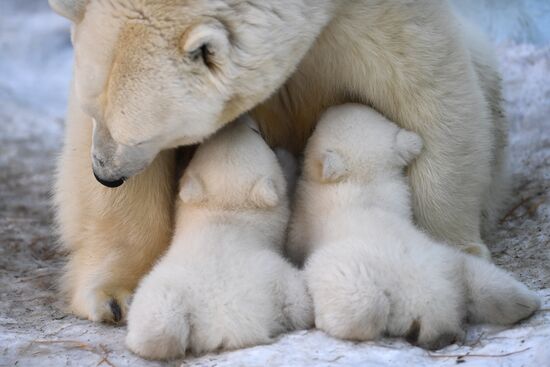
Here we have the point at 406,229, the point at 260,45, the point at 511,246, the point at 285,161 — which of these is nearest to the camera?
the point at 260,45

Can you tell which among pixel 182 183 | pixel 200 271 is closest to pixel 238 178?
pixel 182 183

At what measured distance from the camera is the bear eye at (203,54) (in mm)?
2555

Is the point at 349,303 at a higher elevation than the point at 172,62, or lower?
lower

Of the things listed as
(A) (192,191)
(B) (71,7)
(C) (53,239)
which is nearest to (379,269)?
(A) (192,191)

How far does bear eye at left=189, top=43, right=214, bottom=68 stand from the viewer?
2555 mm

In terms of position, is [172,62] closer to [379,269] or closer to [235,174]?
[235,174]

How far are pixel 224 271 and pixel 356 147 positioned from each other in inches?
28.5

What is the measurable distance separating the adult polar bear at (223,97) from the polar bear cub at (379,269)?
284 millimetres

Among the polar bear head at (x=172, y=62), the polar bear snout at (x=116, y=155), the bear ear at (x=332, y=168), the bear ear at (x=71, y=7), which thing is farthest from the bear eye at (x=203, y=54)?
the bear ear at (x=332, y=168)

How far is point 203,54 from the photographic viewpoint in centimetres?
259

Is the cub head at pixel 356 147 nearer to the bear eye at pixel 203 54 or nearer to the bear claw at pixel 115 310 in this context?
the bear eye at pixel 203 54

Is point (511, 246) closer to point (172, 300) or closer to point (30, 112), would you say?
point (172, 300)

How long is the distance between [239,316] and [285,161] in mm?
982

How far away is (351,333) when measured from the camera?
8.15 feet
